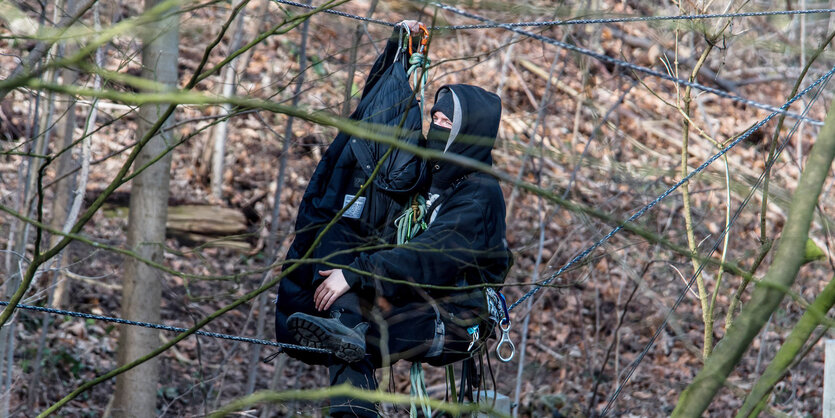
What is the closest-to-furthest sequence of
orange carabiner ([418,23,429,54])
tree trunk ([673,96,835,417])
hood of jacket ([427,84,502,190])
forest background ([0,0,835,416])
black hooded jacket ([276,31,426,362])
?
1. tree trunk ([673,96,835,417])
2. hood of jacket ([427,84,502,190])
3. black hooded jacket ([276,31,426,362])
4. orange carabiner ([418,23,429,54])
5. forest background ([0,0,835,416])

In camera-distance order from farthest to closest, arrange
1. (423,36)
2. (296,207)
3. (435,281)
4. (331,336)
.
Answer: (296,207)
(423,36)
(435,281)
(331,336)

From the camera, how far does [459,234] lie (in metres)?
2.84

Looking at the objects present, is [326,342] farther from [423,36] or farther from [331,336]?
[423,36]

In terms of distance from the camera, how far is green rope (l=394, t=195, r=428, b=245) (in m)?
3.04

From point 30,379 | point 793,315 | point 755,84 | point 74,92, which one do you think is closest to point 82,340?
point 30,379

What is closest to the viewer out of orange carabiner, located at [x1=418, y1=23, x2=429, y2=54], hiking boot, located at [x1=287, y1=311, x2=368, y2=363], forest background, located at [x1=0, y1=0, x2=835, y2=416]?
hiking boot, located at [x1=287, y1=311, x2=368, y2=363]

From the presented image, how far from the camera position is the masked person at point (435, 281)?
2820 mm

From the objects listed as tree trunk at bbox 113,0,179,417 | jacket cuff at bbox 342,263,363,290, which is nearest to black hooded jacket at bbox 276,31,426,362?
jacket cuff at bbox 342,263,363,290

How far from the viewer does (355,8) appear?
8922mm

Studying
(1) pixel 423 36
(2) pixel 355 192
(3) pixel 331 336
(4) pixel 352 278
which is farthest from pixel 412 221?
(1) pixel 423 36

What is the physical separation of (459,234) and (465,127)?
40 cm

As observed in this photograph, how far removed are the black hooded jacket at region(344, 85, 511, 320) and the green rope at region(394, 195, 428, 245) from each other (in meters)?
0.05

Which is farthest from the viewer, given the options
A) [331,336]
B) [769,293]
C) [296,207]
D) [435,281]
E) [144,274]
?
[296,207]

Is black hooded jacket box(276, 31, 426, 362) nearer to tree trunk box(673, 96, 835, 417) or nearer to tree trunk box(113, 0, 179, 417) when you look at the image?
tree trunk box(113, 0, 179, 417)
